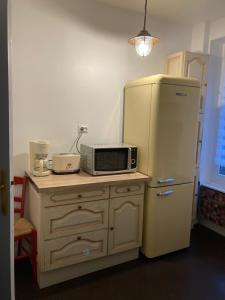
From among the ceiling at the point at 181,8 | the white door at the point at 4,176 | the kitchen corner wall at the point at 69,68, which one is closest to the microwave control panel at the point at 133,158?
the kitchen corner wall at the point at 69,68

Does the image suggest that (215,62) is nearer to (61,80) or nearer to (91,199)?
(61,80)

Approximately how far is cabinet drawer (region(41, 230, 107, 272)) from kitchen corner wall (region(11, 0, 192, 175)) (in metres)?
0.78

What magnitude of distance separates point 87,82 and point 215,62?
166 cm

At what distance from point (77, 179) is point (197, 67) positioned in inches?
74.0

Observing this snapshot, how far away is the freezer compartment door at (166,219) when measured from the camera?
2.38 meters

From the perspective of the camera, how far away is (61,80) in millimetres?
2412

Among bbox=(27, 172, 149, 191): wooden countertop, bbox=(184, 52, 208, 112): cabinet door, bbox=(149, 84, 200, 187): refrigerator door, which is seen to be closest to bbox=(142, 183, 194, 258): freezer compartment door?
bbox=(149, 84, 200, 187): refrigerator door

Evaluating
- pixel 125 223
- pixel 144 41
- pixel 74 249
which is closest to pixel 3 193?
pixel 74 249

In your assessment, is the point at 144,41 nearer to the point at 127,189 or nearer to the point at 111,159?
the point at 111,159

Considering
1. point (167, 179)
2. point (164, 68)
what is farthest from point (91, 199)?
point (164, 68)

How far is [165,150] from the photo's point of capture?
2.35 m

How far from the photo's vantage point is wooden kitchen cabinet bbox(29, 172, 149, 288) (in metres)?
1.96

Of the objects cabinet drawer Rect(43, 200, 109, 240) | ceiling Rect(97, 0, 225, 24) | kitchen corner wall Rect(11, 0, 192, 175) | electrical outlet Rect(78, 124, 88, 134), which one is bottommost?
cabinet drawer Rect(43, 200, 109, 240)

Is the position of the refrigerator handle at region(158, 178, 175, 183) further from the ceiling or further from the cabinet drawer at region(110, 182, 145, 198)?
the ceiling
